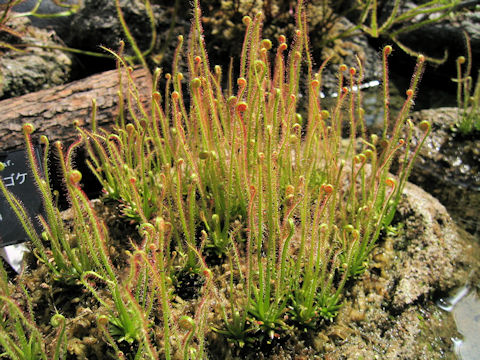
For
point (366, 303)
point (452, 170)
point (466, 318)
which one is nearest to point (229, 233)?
point (366, 303)

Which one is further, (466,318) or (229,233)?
(466,318)

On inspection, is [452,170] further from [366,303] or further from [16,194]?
[16,194]

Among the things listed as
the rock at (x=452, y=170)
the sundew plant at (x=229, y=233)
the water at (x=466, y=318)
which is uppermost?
the sundew plant at (x=229, y=233)

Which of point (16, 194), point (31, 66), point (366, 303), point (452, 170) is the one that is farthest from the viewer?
point (31, 66)

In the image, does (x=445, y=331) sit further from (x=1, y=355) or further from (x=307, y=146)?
(x=1, y=355)

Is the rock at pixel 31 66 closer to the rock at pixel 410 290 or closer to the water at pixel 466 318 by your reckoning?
the rock at pixel 410 290

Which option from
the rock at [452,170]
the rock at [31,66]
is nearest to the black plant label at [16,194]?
the rock at [31,66]

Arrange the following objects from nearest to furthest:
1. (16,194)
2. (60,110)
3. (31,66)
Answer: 1. (16,194)
2. (60,110)
3. (31,66)

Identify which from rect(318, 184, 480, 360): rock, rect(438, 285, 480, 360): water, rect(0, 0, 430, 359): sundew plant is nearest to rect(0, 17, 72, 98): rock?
rect(0, 0, 430, 359): sundew plant
